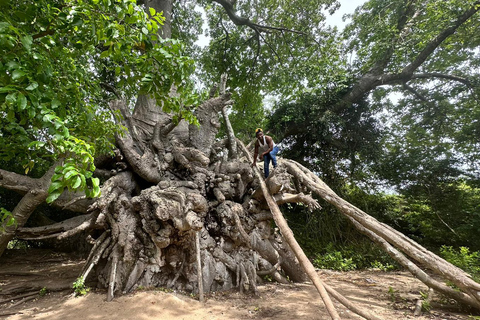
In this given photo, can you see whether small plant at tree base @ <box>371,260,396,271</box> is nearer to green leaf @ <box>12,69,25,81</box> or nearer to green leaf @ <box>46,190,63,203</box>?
green leaf @ <box>46,190,63,203</box>

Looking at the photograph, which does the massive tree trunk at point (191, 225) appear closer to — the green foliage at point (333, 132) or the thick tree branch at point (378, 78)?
the green foliage at point (333, 132)

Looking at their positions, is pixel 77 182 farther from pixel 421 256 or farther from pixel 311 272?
pixel 421 256

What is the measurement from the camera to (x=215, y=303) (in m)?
3.46

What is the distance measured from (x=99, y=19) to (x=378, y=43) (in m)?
8.66

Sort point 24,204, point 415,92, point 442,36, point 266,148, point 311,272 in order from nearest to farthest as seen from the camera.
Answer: point 311,272, point 24,204, point 266,148, point 442,36, point 415,92

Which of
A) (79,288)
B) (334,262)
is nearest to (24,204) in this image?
(79,288)

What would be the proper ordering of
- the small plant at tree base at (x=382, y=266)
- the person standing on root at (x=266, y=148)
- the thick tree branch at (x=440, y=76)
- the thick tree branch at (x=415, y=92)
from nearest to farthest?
the person standing on root at (x=266, y=148) < the small plant at tree base at (x=382, y=266) < the thick tree branch at (x=440, y=76) < the thick tree branch at (x=415, y=92)

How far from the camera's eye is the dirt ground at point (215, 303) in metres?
3.04

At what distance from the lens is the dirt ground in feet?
9.96

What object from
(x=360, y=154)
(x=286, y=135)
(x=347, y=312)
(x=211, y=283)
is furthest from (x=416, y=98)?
(x=211, y=283)

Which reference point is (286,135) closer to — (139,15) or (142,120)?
(142,120)

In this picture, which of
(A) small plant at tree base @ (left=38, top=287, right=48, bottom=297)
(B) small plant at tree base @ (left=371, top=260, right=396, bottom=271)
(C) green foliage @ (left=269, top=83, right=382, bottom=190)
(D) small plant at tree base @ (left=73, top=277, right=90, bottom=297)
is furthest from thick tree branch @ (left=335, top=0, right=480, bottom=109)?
(A) small plant at tree base @ (left=38, top=287, right=48, bottom=297)

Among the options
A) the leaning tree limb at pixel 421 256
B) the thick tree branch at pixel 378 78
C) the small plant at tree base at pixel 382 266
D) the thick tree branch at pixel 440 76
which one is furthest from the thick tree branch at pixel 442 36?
the leaning tree limb at pixel 421 256

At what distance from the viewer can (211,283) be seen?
4016mm
